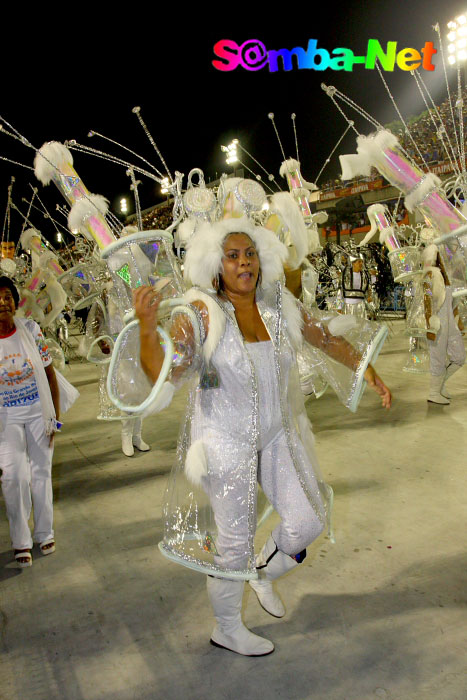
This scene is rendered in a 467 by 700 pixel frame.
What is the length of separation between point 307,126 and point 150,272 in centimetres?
2142

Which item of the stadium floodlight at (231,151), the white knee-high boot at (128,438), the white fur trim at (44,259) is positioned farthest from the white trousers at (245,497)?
the white fur trim at (44,259)

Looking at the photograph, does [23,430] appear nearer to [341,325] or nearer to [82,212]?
[82,212]

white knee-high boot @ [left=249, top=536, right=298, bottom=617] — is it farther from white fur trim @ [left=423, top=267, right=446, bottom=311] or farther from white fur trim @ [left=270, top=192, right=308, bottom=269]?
white fur trim @ [left=423, top=267, right=446, bottom=311]

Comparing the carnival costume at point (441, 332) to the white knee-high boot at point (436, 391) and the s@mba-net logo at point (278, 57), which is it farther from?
the s@mba-net logo at point (278, 57)

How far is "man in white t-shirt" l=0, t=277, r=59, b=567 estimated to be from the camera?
3102 millimetres

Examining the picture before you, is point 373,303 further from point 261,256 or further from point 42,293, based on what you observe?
point 261,256

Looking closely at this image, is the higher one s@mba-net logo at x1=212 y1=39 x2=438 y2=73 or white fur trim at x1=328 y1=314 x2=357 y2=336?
s@mba-net logo at x1=212 y1=39 x2=438 y2=73

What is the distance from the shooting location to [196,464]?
213 centimetres

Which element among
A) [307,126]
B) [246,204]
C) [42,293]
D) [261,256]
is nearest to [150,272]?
[261,256]

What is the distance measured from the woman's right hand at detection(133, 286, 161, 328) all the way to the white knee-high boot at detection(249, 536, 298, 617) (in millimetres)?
1156

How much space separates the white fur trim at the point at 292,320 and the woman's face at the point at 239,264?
→ 202 millimetres

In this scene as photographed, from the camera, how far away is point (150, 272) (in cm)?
217

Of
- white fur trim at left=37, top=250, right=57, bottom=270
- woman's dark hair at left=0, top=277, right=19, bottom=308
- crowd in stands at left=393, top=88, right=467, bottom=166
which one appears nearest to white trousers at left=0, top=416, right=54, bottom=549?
woman's dark hair at left=0, top=277, right=19, bottom=308

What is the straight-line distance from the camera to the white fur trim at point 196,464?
2.13m
